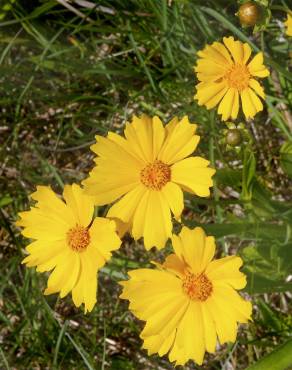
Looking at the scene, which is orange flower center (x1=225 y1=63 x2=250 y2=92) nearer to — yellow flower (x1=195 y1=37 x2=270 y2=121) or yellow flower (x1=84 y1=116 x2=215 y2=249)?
yellow flower (x1=195 y1=37 x2=270 y2=121)

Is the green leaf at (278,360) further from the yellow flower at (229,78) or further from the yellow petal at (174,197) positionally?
the yellow flower at (229,78)

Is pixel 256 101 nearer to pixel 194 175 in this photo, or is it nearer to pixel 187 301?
pixel 194 175

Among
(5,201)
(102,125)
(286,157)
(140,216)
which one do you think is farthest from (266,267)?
(5,201)

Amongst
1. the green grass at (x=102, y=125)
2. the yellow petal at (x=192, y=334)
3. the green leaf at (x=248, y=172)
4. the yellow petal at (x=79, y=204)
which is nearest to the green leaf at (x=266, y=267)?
the green grass at (x=102, y=125)

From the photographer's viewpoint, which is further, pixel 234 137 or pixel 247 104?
pixel 247 104

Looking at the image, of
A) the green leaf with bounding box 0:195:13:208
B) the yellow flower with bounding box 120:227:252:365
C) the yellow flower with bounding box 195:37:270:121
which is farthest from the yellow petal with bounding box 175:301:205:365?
the green leaf with bounding box 0:195:13:208

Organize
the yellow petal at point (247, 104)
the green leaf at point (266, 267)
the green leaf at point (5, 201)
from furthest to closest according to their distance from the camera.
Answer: the green leaf at point (5, 201) < the green leaf at point (266, 267) < the yellow petal at point (247, 104)
